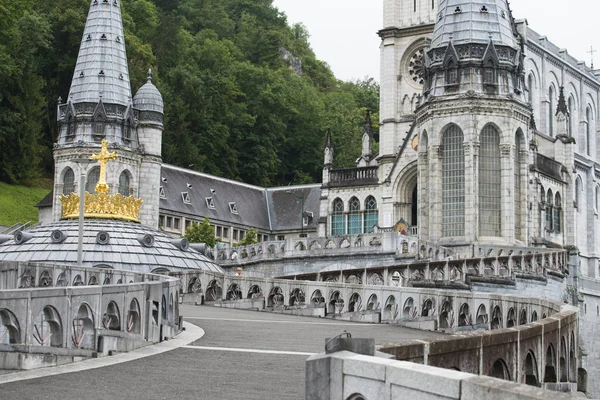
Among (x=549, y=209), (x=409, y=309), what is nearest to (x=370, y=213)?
(x=549, y=209)

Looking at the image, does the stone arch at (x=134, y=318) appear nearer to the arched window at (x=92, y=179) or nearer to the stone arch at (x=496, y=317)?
the stone arch at (x=496, y=317)

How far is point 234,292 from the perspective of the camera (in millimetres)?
37688

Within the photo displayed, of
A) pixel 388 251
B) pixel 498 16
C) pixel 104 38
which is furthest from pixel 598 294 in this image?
pixel 104 38

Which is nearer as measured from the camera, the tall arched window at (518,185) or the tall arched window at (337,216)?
the tall arched window at (518,185)

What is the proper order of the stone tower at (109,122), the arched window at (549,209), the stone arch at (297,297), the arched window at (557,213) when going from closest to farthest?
the stone arch at (297,297)
the stone tower at (109,122)
the arched window at (549,209)
the arched window at (557,213)

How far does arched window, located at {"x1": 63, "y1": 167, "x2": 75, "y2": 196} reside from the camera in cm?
7906

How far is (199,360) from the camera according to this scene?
17.4 metres

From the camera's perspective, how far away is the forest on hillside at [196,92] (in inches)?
3703

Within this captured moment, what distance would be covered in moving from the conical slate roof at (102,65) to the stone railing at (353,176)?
1742 centimetres

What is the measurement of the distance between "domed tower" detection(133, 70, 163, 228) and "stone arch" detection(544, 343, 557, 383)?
197 feet

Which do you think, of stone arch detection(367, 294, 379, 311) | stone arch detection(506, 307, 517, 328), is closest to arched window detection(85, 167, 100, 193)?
stone arch detection(367, 294, 379, 311)

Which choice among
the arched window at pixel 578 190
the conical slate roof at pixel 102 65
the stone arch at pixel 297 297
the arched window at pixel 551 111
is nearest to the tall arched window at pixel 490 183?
the arched window at pixel 578 190

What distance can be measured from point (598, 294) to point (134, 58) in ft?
165

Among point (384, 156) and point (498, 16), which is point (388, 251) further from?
point (384, 156)
